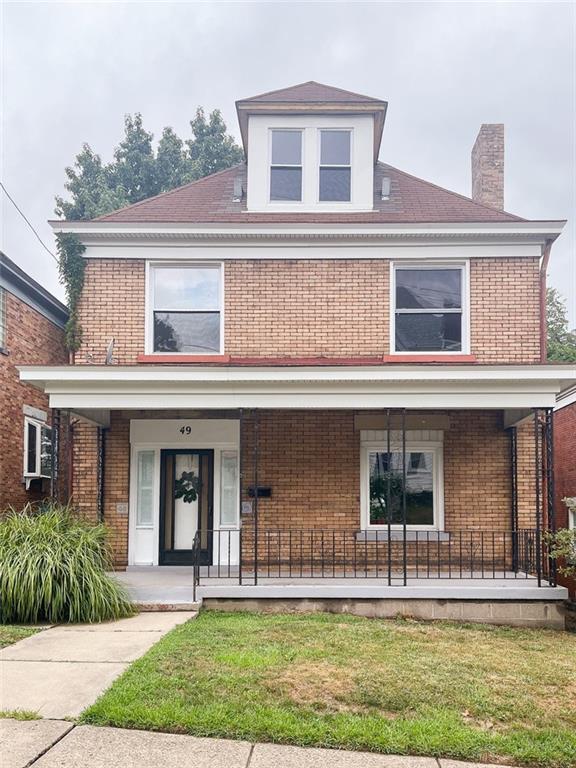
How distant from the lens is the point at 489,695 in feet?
17.2

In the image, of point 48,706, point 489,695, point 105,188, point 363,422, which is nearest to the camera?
point 48,706

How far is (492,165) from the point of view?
14109 mm

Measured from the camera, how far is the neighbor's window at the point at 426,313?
11.6 metres

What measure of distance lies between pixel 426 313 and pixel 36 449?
27.5 feet

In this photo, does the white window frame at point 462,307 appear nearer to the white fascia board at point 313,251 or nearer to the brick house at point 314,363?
the brick house at point 314,363

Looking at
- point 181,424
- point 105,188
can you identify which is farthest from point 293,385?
point 105,188

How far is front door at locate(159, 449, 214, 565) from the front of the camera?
11531mm

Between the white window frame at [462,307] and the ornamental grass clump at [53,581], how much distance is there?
6.09m

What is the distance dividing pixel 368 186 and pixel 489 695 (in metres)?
9.52

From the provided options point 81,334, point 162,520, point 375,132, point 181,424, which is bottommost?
point 162,520

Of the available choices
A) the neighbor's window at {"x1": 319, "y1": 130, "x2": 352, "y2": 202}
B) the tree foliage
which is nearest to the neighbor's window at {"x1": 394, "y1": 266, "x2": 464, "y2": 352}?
the neighbor's window at {"x1": 319, "y1": 130, "x2": 352, "y2": 202}

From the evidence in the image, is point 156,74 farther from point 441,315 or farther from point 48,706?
point 48,706

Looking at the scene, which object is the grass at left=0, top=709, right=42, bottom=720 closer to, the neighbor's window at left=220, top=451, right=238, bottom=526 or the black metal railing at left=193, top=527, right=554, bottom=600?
the black metal railing at left=193, top=527, right=554, bottom=600

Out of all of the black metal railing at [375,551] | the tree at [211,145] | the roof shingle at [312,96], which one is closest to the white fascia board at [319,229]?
the roof shingle at [312,96]
